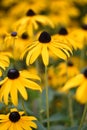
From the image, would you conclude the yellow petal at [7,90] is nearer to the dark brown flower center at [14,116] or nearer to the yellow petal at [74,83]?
the dark brown flower center at [14,116]

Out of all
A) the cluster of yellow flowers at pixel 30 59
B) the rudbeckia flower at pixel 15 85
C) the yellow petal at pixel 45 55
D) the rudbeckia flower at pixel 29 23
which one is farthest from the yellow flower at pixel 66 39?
the rudbeckia flower at pixel 15 85

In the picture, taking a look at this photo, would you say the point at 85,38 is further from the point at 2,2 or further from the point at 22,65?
the point at 2,2

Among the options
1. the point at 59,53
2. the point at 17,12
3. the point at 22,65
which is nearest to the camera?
the point at 59,53

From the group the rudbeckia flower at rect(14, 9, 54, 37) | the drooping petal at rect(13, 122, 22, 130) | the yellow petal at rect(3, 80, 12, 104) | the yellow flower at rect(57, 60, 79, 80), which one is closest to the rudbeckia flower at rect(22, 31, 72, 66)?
the yellow petal at rect(3, 80, 12, 104)

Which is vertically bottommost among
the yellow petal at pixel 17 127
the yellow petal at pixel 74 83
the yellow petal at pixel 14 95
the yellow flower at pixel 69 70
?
the yellow petal at pixel 17 127

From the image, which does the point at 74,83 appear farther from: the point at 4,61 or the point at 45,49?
the point at 4,61

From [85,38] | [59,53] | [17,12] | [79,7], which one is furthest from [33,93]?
[79,7]

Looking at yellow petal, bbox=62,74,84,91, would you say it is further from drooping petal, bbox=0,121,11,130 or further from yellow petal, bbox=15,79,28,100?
drooping petal, bbox=0,121,11,130
